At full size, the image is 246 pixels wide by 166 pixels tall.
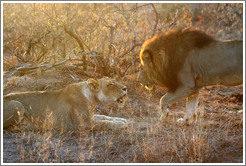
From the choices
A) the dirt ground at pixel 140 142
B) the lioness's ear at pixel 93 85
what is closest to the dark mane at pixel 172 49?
the dirt ground at pixel 140 142

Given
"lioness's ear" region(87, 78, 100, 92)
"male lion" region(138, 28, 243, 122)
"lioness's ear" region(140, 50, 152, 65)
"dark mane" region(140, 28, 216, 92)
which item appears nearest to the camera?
"male lion" region(138, 28, 243, 122)

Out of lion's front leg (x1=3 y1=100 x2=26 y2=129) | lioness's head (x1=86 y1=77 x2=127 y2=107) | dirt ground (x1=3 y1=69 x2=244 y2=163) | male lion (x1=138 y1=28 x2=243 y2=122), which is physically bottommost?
dirt ground (x1=3 y1=69 x2=244 y2=163)

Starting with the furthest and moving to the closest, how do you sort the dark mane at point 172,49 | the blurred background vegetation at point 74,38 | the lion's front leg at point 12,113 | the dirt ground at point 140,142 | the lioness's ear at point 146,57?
the blurred background vegetation at point 74,38 → the lioness's ear at point 146,57 → the dark mane at point 172,49 → the lion's front leg at point 12,113 → the dirt ground at point 140,142

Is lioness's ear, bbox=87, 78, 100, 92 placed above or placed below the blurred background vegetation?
below

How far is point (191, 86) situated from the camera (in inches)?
196

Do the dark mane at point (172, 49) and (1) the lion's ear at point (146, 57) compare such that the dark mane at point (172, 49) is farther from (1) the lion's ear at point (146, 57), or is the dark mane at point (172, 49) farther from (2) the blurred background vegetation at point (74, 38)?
(2) the blurred background vegetation at point (74, 38)

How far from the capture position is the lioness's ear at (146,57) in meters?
5.26

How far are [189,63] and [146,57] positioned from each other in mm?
692

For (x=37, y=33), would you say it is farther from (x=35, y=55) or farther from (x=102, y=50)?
(x=102, y=50)

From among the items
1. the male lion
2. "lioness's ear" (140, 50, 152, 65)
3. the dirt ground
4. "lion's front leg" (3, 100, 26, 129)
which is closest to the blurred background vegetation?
the dirt ground

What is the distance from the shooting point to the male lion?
4785mm

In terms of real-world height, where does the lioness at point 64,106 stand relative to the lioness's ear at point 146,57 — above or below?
below

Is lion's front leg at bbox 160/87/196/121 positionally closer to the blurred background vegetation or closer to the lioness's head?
the lioness's head

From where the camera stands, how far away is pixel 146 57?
531 centimetres
